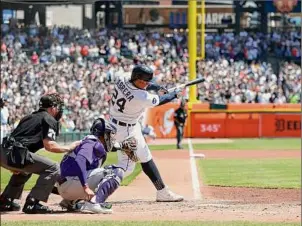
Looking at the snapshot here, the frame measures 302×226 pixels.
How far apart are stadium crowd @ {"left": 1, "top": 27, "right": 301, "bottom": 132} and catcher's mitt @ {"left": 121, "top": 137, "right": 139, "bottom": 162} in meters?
15.5

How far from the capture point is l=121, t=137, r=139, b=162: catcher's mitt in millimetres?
10750

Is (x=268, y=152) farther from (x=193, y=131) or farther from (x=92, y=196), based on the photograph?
(x=92, y=196)

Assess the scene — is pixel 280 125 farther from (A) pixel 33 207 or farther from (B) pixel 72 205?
(A) pixel 33 207

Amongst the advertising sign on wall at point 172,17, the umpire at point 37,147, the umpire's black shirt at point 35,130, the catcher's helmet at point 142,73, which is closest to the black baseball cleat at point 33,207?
the umpire at point 37,147

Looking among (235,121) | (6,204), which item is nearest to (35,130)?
(6,204)

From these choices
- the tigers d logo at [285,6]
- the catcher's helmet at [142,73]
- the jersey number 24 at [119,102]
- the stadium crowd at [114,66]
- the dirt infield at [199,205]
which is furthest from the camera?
the tigers d logo at [285,6]

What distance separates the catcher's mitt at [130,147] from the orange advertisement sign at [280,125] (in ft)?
71.6

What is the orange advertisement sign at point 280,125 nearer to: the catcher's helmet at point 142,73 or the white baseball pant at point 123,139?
the white baseball pant at point 123,139

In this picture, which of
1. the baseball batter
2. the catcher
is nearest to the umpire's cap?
the catcher

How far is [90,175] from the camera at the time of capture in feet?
31.8

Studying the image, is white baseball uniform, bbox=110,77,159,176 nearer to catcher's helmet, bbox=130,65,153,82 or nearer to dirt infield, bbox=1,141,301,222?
catcher's helmet, bbox=130,65,153,82

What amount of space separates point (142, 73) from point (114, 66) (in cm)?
2162

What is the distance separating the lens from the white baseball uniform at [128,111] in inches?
423

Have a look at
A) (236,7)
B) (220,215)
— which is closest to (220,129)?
(236,7)
